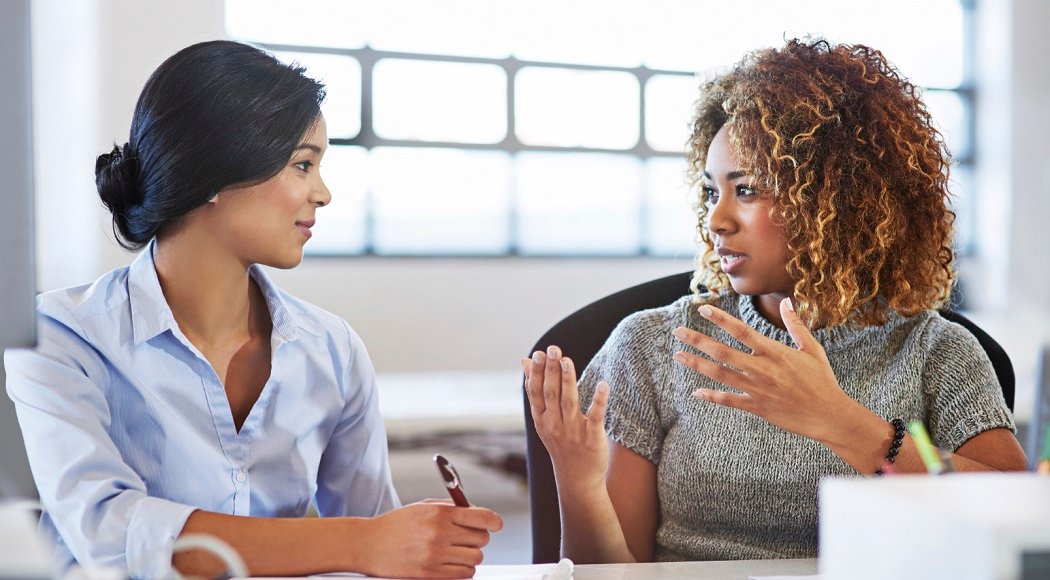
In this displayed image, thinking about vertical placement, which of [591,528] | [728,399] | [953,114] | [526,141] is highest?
[953,114]

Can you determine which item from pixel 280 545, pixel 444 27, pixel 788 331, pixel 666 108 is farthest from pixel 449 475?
pixel 666 108

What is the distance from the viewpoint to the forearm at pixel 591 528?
48.3 inches

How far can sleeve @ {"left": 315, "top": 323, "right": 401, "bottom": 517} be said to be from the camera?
1324 mm

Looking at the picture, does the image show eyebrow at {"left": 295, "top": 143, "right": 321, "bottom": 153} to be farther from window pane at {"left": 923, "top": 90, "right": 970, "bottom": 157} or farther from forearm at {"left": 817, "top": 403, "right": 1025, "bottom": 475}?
window pane at {"left": 923, "top": 90, "right": 970, "bottom": 157}

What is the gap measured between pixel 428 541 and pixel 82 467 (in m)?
0.37

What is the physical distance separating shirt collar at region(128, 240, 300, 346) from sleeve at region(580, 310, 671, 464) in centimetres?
43

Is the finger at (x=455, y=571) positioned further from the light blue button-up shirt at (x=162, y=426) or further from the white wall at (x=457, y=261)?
the white wall at (x=457, y=261)

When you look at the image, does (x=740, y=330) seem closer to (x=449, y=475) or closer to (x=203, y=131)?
(x=449, y=475)

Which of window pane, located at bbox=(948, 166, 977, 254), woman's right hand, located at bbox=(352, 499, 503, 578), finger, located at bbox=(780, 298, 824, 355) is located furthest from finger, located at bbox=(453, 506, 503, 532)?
window pane, located at bbox=(948, 166, 977, 254)

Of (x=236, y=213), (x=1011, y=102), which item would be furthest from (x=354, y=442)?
(x=1011, y=102)

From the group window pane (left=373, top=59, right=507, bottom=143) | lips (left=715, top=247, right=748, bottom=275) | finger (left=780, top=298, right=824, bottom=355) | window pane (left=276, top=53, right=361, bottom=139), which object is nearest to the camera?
finger (left=780, top=298, right=824, bottom=355)

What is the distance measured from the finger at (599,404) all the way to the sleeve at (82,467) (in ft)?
1.45

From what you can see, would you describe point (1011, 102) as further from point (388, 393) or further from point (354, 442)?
point (354, 442)

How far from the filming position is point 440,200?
4.30m
